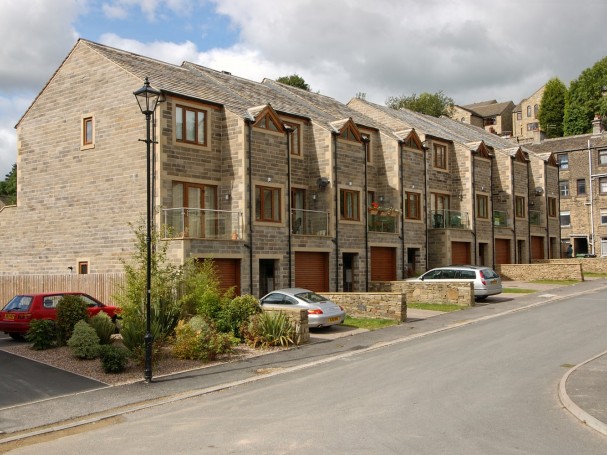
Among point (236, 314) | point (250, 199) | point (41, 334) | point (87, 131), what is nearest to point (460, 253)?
point (250, 199)

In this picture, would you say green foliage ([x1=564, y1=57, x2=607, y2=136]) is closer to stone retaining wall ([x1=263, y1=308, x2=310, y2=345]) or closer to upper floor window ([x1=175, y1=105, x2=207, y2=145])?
upper floor window ([x1=175, y1=105, x2=207, y2=145])

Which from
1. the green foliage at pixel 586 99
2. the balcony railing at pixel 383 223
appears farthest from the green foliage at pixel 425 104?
the balcony railing at pixel 383 223

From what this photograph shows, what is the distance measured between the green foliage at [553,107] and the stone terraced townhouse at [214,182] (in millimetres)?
63304

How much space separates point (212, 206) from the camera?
89.7 ft

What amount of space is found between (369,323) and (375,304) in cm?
130

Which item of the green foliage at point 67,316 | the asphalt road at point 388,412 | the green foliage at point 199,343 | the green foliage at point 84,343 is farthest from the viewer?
the green foliage at point 67,316

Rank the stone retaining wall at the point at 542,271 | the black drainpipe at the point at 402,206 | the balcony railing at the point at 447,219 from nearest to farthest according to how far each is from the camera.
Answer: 1. the black drainpipe at the point at 402,206
2. the stone retaining wall at the point at 542,271
3. the balcony railing at the point at 447,219

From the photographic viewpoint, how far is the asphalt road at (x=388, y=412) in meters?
Result: 8.84

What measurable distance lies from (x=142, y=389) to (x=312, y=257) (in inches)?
642

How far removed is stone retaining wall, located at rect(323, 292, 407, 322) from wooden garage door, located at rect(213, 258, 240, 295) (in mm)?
3685

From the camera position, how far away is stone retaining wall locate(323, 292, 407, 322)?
77.2 ft

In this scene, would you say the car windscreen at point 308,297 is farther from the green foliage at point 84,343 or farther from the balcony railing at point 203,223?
the green foliage at point 84,343

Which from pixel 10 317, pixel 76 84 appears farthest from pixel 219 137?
pixel 10 317

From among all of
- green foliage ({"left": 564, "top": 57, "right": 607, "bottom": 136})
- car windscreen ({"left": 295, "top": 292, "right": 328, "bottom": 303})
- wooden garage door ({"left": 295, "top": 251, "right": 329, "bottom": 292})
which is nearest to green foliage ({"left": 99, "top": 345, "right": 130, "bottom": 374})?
car windscreen ({"left": 295, "top": 292, "right": 328, "bottom": 303})
